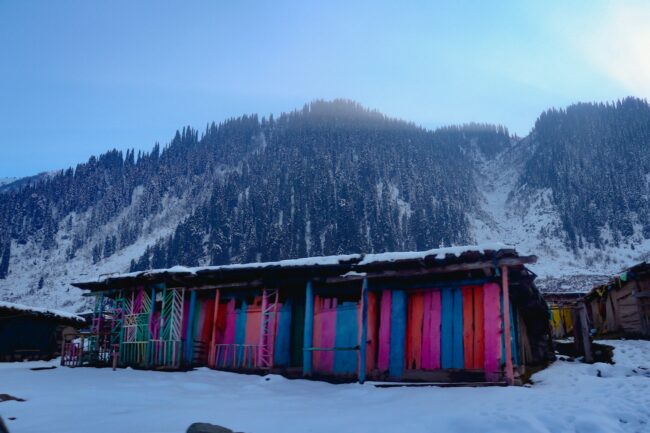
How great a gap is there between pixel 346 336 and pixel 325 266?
1952mm

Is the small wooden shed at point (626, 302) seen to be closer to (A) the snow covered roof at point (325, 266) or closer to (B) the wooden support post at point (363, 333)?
(A) the snow covered roof at point (325, 266)

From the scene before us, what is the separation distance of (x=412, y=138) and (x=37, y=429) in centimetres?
9770

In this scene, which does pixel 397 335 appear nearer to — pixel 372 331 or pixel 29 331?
pixel 372 331

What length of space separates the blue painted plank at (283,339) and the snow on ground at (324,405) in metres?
1.43

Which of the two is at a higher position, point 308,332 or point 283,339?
point 308,332

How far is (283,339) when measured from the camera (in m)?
14.8

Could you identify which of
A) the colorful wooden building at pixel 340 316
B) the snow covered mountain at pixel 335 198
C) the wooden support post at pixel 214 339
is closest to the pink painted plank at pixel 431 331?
the colorful wooden building at pixel 340 316

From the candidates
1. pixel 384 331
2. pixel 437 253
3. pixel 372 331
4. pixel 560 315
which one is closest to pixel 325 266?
pixel 372 331

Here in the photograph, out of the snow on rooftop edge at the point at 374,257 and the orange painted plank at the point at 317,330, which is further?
the orange painted plank at the point at 317,330

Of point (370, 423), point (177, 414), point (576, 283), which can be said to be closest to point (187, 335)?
point (177, 414)

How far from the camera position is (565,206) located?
3031 inches

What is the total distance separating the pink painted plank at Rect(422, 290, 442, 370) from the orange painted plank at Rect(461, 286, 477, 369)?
24.6 inches

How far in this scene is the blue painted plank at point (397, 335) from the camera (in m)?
12.3

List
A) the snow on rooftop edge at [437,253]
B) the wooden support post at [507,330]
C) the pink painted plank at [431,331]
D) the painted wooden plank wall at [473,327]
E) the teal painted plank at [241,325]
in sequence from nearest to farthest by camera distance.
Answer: the wooden support post at [507,330]
the snow on rooftop edge at [437,253]
the painted wooden plank wall at [473,327]
the pink painted plank at [431,331]
the teal painted plank at [241,325]
